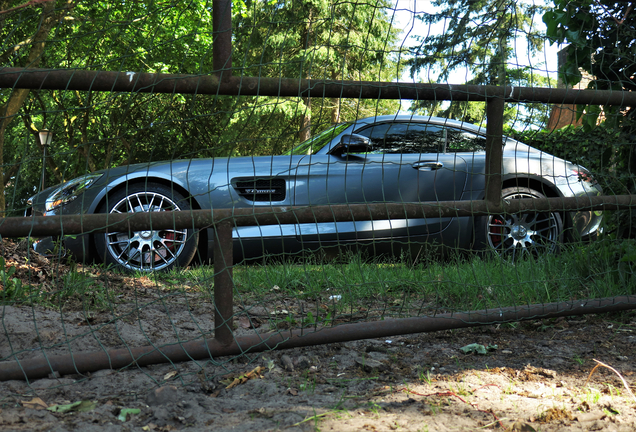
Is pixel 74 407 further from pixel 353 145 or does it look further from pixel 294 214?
pixel 353 145

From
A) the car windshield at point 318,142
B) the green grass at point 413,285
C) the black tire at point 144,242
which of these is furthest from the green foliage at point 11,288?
the car windshield at point 318,142

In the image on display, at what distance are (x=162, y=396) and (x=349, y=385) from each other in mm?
730

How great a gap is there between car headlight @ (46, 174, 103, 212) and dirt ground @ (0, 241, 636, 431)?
1.77 metres

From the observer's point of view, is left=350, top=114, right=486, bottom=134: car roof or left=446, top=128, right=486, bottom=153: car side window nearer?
left=350, top=114, right=486, bottom=134: car roof

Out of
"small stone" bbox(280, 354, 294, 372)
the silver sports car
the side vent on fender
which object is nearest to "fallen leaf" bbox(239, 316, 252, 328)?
"small stone" bbox(280, 354, 294, 372)

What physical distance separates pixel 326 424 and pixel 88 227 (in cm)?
121

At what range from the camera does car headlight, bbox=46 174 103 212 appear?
4551mm

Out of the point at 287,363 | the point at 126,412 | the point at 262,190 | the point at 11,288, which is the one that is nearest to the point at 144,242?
the point at 262,190

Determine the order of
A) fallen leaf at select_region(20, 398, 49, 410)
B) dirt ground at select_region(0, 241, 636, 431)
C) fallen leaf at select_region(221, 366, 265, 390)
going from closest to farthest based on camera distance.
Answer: dirt ground at select_region(0, 241, 636, 431) < fallen leaf at select_region(20, 398, 49, 410) < fallen leaf at select_region(221, 366, 265, 390)

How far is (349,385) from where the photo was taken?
2.18 meters

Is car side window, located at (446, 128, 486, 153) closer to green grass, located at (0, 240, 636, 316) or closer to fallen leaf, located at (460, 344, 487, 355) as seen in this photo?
green grass, located at (0, 240, 636, 316)

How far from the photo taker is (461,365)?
7.90ft

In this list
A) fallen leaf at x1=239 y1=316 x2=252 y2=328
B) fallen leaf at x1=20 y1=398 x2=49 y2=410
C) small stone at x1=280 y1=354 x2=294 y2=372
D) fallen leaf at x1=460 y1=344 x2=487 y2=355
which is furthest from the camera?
fallen leaf at x1=239 y1=316 x2=252 y2=328

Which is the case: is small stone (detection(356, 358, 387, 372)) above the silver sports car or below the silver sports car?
below
